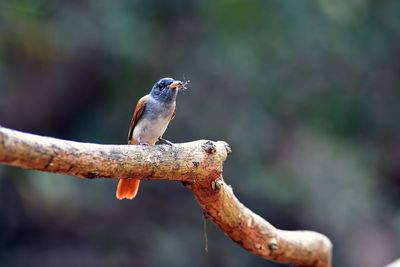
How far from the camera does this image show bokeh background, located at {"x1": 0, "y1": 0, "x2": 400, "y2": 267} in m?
8.94

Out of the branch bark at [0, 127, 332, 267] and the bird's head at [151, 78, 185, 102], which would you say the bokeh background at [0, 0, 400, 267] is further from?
the branch bark at [0, 127, 332, 267]

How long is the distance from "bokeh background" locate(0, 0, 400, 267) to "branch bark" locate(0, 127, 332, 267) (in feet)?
15.2

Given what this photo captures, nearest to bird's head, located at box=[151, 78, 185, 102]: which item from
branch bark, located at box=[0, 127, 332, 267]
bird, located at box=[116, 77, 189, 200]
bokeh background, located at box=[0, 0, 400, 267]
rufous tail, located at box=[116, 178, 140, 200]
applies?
bird, located at box=[116, 77, 189, 200]

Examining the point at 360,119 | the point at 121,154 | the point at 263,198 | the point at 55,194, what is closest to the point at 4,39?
the point at 55,194

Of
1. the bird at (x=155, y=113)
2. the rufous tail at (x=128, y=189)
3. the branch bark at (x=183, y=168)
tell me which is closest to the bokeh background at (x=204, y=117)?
the bird at (x=155, y=113)

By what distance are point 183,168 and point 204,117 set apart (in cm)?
626

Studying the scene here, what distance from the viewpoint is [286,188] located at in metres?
9.09

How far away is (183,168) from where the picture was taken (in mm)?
3301

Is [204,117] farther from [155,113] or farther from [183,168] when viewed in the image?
[183,168]

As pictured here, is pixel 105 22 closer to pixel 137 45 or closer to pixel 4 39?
pixel 137 45

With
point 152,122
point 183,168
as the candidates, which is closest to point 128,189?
point 152,122

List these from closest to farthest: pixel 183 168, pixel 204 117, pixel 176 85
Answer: pixel 183 168
pixel 176 85
pixel 204 117

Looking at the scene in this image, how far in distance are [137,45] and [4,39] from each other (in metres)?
1.54

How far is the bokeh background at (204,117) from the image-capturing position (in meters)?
8.94
